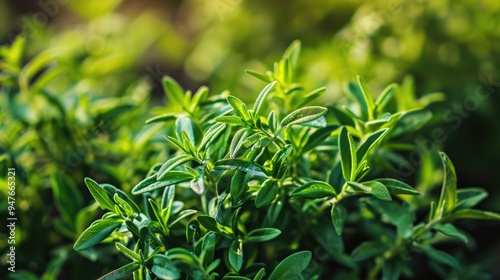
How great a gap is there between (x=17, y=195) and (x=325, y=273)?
0.83 meters

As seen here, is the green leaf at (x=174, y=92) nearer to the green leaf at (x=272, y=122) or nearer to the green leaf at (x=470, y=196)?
the green leaf at (x=272, y=122)

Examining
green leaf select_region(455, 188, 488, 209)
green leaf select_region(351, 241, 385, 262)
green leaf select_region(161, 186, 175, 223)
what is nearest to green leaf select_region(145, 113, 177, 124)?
green leaf select_region(161, 186, 175, 223)

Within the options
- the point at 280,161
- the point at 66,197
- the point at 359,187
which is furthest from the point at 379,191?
the point at 66,197

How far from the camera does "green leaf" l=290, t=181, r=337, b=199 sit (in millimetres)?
1008

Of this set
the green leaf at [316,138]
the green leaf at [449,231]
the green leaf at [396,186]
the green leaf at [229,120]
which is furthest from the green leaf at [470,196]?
the green leaf at [229,120]

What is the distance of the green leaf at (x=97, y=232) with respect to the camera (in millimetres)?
1014

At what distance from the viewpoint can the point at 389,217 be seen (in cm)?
118

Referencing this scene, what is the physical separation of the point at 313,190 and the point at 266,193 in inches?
3.4

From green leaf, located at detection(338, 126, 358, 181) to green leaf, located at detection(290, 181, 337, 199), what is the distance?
0.05 m

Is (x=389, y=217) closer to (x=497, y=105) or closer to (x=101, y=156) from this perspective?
(x=101, y=156)

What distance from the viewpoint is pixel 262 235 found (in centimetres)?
106

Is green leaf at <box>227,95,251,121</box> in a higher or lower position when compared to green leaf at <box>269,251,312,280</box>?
higher

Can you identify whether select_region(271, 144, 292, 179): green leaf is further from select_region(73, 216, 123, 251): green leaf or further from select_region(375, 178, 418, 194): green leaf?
select_region(73, 216, 123, 251): green leaf
